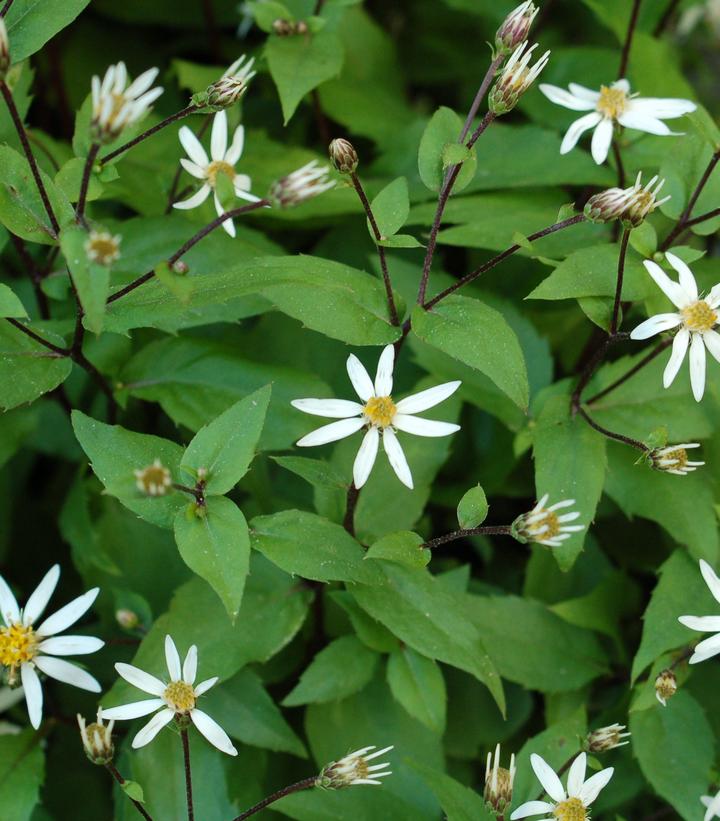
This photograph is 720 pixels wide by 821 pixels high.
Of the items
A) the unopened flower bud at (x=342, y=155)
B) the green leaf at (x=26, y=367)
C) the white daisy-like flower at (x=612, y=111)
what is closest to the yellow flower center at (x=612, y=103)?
the white daisy-like flower at (x=612, y=111)

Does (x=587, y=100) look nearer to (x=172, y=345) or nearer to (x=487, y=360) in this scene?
(x=487, y=360)

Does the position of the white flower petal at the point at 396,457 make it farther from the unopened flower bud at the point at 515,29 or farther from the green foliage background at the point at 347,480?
the unopened flower bud at the point at 515,29

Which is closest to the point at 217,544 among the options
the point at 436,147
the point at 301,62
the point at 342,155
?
the point at 342,155

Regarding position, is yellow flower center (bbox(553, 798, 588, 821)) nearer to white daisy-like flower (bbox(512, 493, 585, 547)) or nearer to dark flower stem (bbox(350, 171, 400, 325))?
white daisy-like flower (bbox(512, 493, 585, 547))

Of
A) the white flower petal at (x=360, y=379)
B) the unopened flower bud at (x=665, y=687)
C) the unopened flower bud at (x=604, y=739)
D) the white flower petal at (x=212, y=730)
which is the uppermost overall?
the white flower petal at (x=360, y=379)

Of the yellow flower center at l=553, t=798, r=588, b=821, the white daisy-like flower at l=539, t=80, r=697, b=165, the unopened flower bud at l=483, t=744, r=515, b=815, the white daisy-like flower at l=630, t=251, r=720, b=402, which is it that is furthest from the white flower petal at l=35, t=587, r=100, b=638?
the white daisy-like flower at l=539, t=80, r=697, b=165

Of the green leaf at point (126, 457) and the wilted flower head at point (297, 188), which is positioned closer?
the wilted flower head at point (297, 188)
